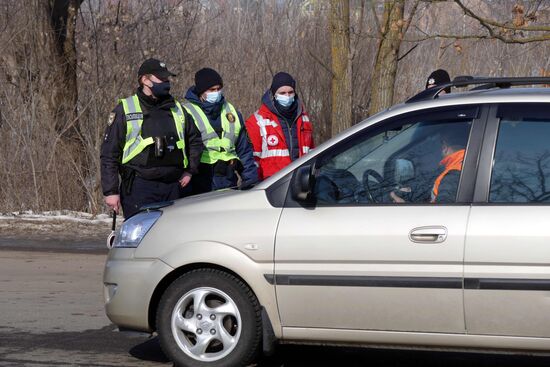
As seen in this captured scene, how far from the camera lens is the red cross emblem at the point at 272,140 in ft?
30.4

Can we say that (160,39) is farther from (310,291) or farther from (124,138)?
(310,291)

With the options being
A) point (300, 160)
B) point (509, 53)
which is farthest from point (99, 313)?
point (509, 53)

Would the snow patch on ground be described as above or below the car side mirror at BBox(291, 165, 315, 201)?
below

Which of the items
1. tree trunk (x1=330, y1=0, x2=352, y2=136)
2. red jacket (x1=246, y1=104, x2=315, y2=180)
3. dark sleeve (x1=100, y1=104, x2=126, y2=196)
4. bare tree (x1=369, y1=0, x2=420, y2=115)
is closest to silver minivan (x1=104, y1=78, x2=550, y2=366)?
dark sleeve (x1=100, y1=104, x2=126, y2=196)

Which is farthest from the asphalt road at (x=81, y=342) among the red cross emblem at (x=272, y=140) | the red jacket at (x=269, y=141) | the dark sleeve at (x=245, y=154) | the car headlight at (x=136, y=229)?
the red cross emblem at (x=272, y=140)

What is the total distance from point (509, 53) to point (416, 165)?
16930 mm

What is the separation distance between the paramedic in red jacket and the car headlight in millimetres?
2839

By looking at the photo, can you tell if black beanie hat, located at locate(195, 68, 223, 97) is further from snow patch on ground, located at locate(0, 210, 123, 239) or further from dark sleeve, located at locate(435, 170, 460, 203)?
snow patch on ground, located at locate(0, 210, 123, 239)

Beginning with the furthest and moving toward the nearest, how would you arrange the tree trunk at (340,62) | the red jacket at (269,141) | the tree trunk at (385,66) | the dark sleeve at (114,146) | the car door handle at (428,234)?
1. the tree trunk at (340,62)
2. the tree trunk at (385,66)
3. the red jacket at (269,141)
4. the dark sleeve at (114,146)
5. the car door handle at (428,234)

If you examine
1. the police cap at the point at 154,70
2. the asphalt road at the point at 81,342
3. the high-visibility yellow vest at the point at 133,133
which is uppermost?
the police cap at the point at 154,70

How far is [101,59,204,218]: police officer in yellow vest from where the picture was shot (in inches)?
313

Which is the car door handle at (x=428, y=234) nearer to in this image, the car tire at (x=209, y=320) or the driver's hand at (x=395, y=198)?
the driver's hand at (x=395, y=198)

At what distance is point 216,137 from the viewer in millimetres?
9086

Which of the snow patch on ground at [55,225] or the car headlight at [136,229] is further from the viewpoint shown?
the snow patch on ground at [55,225]
